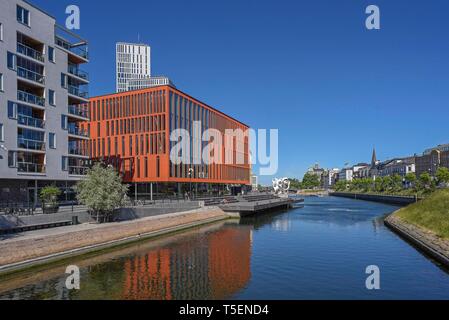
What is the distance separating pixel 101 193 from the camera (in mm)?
37281

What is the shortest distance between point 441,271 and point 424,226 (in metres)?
18.1

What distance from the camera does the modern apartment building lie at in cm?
4184

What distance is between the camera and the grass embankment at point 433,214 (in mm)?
37219

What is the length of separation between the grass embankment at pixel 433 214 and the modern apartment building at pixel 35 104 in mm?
47886

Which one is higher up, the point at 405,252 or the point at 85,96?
the point at 85,96

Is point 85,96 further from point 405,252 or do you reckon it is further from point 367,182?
point 367,182

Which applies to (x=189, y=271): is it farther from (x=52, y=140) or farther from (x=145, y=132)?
(x=145, y=132)

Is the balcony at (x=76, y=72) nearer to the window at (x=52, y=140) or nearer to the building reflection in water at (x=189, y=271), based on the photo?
the window at (x=52, y=140)

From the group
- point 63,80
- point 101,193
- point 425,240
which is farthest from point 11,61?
point 425,240

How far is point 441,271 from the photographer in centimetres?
2523

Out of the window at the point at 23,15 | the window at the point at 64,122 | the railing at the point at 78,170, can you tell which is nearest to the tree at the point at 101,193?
the railing at the point at 78,170

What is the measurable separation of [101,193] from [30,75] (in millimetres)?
20932

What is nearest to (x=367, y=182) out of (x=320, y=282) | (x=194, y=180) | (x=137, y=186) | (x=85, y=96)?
(x=194, y=180)

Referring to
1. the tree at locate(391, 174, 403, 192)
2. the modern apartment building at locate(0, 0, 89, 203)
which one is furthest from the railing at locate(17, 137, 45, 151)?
the tree at locate(391, 174, 403, 192)
